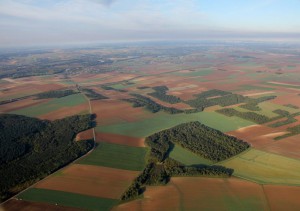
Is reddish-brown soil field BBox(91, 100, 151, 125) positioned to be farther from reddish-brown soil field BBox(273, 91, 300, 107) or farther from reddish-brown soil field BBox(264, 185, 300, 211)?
reddish-brown soil field BBox(273, 91, 300, 107)

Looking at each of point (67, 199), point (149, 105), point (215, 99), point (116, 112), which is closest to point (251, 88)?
point (215, 99)

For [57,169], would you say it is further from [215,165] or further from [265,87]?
[265,87]

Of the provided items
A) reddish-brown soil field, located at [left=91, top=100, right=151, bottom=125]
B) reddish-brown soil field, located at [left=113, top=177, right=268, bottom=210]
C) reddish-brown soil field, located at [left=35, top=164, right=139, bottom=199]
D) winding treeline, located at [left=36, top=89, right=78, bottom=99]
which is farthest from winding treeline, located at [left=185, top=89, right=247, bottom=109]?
winding treeline, located at [left=36, top=89, right=78, bottom=99]

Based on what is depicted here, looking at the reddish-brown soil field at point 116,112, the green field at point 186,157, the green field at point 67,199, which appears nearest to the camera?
the green field at point 67,199

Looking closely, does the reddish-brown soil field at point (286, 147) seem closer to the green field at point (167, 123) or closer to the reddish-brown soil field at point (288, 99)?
the green field at point (167, 123)

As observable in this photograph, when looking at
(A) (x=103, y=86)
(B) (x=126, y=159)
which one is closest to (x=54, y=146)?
(B) (x=126, y=159)

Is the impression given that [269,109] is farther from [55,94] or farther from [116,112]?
[55,94]

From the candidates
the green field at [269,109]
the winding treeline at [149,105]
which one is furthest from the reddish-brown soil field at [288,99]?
the winding treeline at [149,105]
